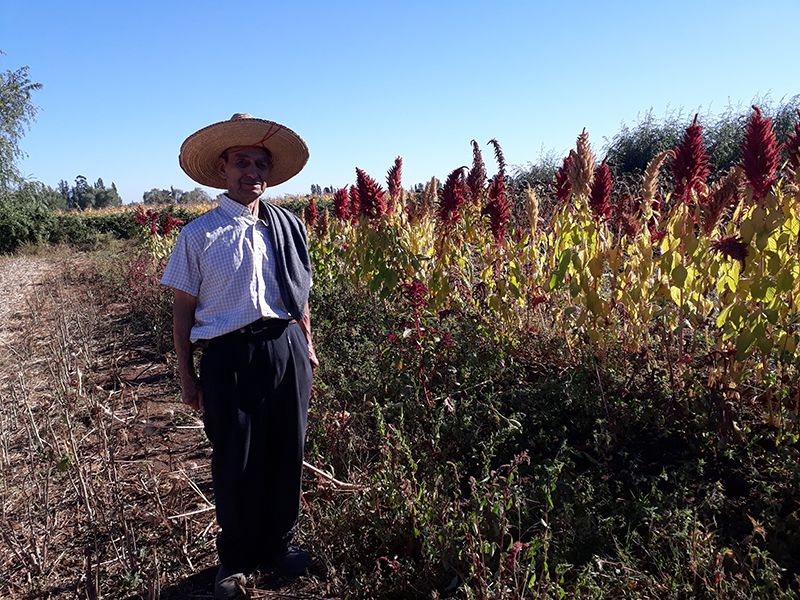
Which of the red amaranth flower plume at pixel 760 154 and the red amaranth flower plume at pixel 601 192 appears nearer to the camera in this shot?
the red amaranth flower plume at pixel 760 154

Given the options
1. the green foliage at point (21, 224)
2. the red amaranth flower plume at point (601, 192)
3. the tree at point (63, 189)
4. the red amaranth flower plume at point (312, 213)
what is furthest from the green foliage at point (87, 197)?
the red amaranth flower plume at point (601, 192)

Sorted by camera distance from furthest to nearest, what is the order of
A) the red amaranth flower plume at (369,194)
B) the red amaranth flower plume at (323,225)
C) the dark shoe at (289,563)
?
1. the red amaranth flower plume at (323,225)
2. the red amaranth flower plume at (369,194)
3. the dark shoe at (289,563)

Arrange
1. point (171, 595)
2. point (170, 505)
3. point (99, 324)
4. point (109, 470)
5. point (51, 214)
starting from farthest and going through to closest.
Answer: point (51, 214)
point (99, 324)
point (109, 470)
point (170, 505)
point (171, 595)

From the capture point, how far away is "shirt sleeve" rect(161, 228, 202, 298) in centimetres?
214

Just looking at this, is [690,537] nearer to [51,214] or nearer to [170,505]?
[170,505]

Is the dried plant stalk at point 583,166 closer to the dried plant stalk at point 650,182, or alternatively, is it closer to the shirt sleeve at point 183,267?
the dried plant stalk at point 650,182

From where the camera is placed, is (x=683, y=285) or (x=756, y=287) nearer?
(x=756, y=287)

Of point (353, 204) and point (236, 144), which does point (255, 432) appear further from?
point (353, 204)

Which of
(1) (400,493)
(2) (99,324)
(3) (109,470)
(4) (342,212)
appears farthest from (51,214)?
(1) (400,493)

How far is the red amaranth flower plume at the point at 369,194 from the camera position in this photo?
4.76m

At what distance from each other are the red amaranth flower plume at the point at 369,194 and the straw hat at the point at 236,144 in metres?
2.03

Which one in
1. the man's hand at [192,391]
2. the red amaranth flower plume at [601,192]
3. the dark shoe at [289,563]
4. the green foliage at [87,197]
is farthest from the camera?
the green foliage at [87,197]

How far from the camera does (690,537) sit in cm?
203

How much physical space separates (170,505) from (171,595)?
497 mm
